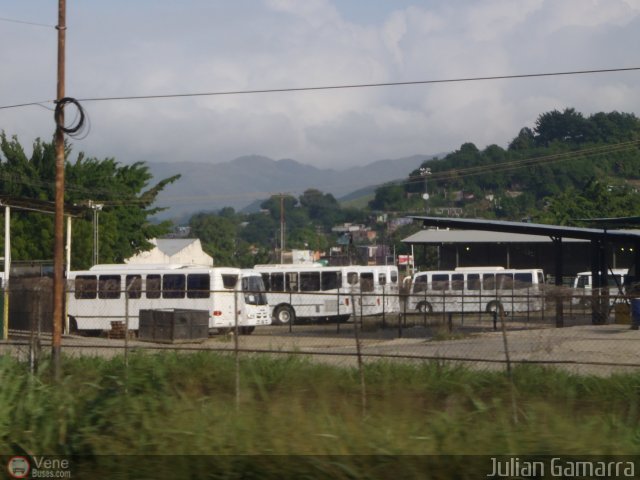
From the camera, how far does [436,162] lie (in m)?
183

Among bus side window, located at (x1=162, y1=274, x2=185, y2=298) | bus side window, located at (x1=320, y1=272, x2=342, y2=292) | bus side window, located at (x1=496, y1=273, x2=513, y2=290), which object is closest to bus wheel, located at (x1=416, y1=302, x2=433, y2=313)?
bus side window, located at (x1=496, y1=273, x2=513, y2=290)

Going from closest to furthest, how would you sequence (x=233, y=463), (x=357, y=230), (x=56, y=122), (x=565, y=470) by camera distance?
1. (x=565, y=470)
2. (x=233, y=463)
3. (x=56, y=122)
4. (x=357, y=230)

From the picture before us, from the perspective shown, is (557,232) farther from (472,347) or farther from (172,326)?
(472,347)

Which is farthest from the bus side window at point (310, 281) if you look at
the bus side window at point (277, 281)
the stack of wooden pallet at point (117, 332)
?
the stack of wooden pallet at point (117, 332)

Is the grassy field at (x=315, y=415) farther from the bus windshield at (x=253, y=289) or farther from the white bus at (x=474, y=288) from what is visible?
the bus windshield at (x=253, y=289)

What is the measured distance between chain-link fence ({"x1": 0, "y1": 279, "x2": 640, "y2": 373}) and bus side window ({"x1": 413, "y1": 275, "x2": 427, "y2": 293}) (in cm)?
155

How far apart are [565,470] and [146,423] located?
387 cm

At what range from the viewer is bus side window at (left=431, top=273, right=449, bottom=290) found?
35.8m

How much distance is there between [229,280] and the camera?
30906 millimetres

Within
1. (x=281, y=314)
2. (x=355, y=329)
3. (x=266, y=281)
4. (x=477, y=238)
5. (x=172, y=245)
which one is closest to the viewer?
(x=355, y=329)

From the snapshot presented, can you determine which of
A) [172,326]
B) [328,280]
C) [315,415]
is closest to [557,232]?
[328,280]

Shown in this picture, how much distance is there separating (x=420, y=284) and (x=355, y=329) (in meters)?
23.6

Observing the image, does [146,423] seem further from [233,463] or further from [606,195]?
[606,195]

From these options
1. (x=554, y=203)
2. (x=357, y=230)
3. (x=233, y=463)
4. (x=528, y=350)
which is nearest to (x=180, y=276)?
(x=528, y=350)
